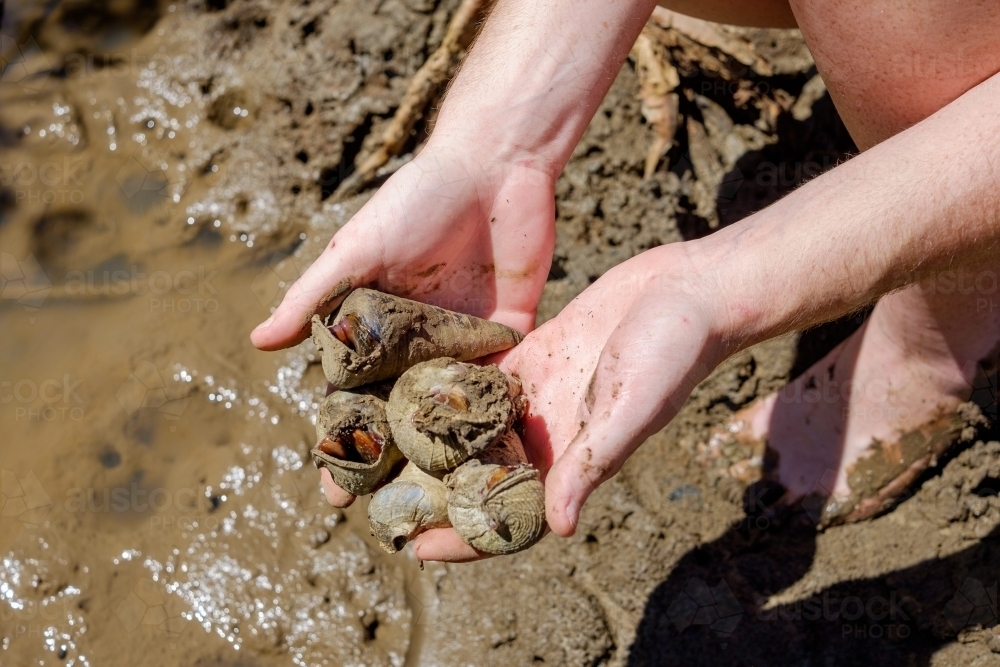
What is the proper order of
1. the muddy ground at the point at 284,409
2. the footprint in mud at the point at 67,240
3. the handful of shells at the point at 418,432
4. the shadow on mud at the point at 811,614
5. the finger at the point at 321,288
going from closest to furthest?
the handful of shells at the point at 418,432 → the finger at the point at 321,288 → the shadow on mud at the point at 811,614 → the muddy ground at the point at 284,409 → the footprint in mud at the point at 67,240

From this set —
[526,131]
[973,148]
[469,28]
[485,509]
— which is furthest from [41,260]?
[973,148]

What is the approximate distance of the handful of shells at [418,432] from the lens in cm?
220

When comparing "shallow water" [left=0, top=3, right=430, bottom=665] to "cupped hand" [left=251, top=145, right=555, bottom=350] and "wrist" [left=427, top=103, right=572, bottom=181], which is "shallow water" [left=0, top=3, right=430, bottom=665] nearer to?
"cupped hand" [left=251, top=145, right=555, bottom=350]

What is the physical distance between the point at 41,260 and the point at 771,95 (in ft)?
12.1

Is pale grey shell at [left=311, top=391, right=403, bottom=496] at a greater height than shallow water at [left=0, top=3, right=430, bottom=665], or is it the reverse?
pale grey shell at [left=311, top=391, right=403, bottom=496]

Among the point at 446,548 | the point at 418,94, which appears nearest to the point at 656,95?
the point at 418,94

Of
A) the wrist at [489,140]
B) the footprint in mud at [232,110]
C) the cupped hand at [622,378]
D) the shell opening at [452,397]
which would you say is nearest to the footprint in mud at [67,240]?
the footprint in mud at [232,110]

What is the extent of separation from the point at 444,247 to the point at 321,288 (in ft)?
1.49

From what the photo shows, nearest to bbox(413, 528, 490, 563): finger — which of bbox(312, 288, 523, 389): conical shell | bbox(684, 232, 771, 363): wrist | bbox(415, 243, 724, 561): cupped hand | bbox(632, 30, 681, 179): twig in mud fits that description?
bbox(415, 243, 724, 561): cupped hand

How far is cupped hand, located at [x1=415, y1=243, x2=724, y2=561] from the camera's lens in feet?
6.52

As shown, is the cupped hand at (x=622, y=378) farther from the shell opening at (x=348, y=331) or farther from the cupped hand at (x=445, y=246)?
the shell opening at (x=348, y=331)

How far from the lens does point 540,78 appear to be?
2.81 metres

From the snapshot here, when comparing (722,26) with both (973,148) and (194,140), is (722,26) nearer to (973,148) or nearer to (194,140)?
(973,148)

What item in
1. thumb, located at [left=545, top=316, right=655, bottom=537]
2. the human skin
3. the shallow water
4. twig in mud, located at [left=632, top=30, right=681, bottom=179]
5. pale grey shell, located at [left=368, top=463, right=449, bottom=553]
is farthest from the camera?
twig in mud, located at [left=632, top=30, right=681, bottom=179]
